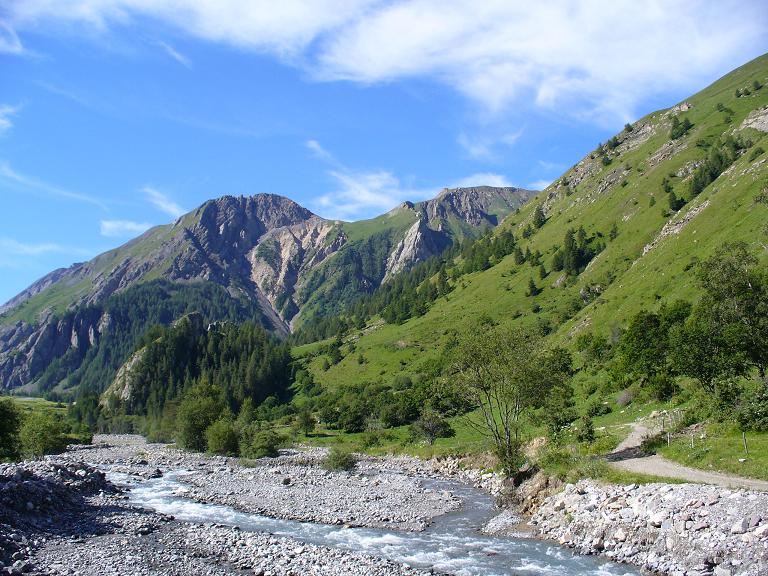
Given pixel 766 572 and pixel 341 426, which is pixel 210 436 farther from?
pixel 766 572

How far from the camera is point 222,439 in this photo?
81.1 metres

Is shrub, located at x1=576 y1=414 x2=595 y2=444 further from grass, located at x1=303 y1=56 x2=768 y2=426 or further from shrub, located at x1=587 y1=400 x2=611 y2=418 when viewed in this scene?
shrub, located at x1=587 y1=400 x2=611 y2=418

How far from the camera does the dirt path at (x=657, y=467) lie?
27.3 meters

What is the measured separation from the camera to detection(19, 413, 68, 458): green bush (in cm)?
7306

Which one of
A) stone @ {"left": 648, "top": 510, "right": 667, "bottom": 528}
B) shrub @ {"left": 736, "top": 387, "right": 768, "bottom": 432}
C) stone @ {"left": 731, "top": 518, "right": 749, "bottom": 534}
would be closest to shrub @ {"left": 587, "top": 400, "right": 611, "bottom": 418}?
shrub @ {"left": 736, "top": 387, "right": 768, "bottom": 432}

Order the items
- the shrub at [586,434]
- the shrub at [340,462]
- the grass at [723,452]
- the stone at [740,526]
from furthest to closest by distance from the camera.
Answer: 1. the shrub at [340,462]
2. the shrub at [586,434]
3. the grass at [723,452]
4. the stone at [740,526]

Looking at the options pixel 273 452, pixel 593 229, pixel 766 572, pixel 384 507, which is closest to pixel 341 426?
pixel 273 452

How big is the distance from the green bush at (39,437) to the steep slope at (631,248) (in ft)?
277

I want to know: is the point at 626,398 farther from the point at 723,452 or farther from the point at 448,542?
the point at 448,542

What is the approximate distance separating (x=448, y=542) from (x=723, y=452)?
1834 cm

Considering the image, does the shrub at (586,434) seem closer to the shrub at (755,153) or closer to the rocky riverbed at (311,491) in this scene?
the rocky riverbed at (311,491)

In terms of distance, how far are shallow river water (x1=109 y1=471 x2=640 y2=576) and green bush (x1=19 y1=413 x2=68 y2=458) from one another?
41.8 m

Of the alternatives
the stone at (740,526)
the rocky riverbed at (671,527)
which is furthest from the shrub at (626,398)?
the stone at (740,526)

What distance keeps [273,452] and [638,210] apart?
135m
